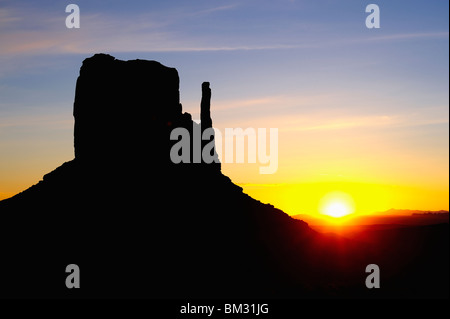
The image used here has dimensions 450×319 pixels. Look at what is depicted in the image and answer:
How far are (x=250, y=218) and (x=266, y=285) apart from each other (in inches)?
444

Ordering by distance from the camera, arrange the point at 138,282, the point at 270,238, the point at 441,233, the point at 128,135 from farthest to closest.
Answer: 1. the point at 441,233
2. the point at 128,135
3. the point at 270,238
4. the point at 138,282

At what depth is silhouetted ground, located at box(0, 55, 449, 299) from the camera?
49.7 meters

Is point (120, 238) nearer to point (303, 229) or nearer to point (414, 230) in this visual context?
point (303, 229)

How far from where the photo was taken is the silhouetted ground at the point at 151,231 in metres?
49.7

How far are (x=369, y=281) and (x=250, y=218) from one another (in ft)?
53.7

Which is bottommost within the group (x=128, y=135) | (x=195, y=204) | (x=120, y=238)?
(x=120, y=238)

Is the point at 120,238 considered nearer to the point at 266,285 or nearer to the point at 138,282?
the point at 138,282

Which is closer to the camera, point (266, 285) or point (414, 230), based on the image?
point (266, 285)

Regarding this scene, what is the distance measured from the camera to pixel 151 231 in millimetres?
54031

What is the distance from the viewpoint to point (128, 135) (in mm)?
66312

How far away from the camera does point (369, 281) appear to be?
62281mm

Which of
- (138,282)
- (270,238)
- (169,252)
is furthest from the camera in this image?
(270,238)

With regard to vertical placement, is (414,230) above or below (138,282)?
above
